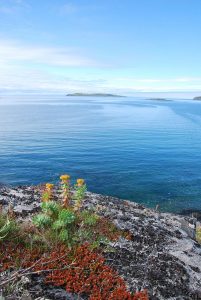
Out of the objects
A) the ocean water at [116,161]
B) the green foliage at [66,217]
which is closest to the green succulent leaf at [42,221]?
the green foliage at [66,217]

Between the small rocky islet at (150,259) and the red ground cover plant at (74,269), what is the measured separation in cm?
28

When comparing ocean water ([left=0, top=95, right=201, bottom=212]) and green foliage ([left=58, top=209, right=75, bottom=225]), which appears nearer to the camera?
green foliage ([left=58, top=209, right=75, bottom=225])

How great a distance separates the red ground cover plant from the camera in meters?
8.40

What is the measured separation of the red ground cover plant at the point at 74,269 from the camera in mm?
8398

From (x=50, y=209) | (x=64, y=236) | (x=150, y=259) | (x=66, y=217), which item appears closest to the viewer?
(x=64, y=236)

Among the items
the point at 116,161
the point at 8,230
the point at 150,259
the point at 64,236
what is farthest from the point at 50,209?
the point at 116,161

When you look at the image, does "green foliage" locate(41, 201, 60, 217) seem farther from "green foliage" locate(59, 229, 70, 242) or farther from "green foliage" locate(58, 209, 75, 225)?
"green foliage" locate(59, 229, 70, 242)

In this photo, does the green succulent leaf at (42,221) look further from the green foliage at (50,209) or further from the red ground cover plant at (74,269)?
the red ground cover plant at (74,269)

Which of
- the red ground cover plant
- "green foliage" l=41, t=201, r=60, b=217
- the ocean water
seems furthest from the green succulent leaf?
the ocean water

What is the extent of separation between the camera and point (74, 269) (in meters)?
8.93

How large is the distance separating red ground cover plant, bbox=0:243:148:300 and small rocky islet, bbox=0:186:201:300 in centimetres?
28

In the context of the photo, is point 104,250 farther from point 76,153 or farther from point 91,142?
point 91,142

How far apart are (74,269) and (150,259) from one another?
8.47 ft

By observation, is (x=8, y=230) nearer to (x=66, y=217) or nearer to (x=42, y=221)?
(x=42, y=221)
